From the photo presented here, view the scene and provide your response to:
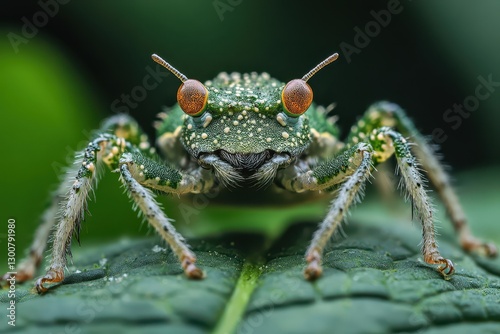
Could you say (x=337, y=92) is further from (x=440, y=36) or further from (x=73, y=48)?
(x=73, y=48)

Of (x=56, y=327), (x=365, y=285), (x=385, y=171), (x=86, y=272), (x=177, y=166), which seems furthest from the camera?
(x=385, y=171)

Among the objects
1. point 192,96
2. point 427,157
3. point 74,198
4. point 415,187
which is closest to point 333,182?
point 415,187

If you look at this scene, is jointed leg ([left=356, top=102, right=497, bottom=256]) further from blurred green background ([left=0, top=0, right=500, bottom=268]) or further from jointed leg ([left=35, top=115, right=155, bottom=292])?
jointed leg ([left=35, top=115, right=155, bottom=292])

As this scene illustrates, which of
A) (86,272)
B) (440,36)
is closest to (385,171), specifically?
(440,36)

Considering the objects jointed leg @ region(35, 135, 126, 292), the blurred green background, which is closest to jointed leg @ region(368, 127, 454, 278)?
jointed leg @ region(35, 135, 126, 292)

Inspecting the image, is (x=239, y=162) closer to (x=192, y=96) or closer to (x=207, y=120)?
(x=207, y=120)

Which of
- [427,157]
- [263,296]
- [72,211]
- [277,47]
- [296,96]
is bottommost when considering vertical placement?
[72,211]
